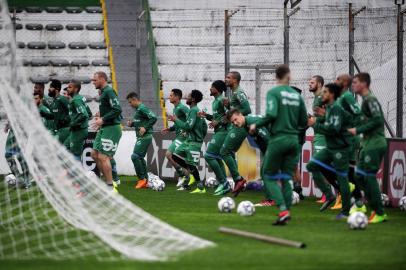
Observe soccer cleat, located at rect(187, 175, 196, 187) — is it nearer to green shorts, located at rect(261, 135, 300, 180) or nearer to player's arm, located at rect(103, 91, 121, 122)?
player's arm, located at rect(103, 91, 121, 122)

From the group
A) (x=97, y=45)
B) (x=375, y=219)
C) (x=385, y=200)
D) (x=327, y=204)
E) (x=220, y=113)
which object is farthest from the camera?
(x=97, y=45)

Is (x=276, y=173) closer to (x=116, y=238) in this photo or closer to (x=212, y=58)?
(x=116, y=238)

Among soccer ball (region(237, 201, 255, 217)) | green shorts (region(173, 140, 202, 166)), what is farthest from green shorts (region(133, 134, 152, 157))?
soccer ball (region(237, 201, 255, 217))

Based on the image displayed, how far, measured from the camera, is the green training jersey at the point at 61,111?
1731 cm

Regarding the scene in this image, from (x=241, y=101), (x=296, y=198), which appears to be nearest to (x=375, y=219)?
(x=296, y=198)

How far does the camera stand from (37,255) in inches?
346

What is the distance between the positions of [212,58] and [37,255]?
55.7ft

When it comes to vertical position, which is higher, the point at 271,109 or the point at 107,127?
the point at 271,109

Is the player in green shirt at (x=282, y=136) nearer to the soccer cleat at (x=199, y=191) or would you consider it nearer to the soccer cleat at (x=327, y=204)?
the soccer cleat at (x=327, y=204)

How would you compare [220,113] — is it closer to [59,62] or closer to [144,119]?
[144,119]

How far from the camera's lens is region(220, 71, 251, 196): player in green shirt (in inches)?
628

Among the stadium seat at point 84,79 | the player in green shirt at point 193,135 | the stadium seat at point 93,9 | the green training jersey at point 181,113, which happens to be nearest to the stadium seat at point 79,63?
the stadium seat at point 84,79

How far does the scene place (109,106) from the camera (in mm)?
15859

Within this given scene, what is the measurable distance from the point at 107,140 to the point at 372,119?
18.3 feet
